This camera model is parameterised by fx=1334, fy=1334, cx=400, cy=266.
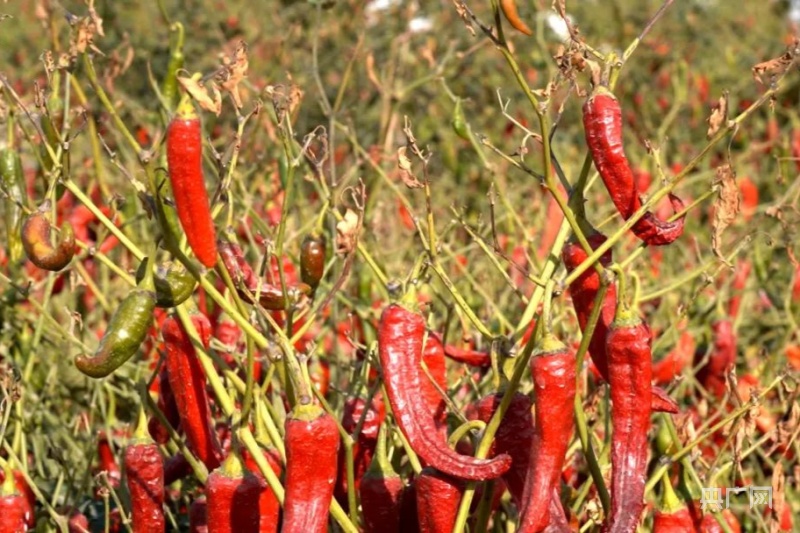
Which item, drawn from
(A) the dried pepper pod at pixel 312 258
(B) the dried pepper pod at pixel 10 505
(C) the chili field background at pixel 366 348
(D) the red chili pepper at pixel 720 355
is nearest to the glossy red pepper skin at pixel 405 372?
(C) the chili field background at pixel 366 348

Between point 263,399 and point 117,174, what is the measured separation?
11.5 feet

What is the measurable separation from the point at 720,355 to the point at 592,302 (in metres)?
1.47

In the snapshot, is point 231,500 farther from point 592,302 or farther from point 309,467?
point 592,302

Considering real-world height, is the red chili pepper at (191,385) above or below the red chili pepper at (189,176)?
below

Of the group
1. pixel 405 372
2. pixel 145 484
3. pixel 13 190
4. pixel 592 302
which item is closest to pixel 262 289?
pixel 405 372

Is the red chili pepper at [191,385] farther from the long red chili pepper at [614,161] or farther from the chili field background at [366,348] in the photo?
the long red chili pepper at [614,161]

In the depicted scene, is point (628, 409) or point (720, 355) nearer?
point (628, 409)

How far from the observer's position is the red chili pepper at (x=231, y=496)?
1.88 meters

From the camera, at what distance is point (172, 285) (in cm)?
184

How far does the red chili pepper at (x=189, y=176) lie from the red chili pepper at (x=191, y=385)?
13.8 inches

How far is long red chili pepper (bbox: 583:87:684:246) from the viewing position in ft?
5.88

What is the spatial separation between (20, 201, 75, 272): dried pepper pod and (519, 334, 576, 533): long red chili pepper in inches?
26.6

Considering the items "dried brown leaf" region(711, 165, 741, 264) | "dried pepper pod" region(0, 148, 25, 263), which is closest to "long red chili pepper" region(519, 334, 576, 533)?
"dried brown leaf" region(711, 165, 741, 264)

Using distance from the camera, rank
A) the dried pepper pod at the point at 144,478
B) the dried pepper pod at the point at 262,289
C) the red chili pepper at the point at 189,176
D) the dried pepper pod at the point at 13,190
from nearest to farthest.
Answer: the red chili pepper at the point at 189,176 → the dried pepper pod at the point at 262,289 → the dried pepper pod at the point at 144,478 → the dried pepper pod at the point at 13,190
